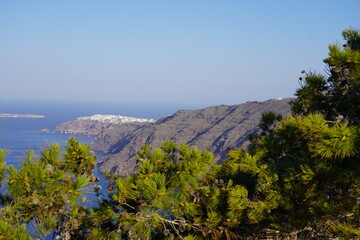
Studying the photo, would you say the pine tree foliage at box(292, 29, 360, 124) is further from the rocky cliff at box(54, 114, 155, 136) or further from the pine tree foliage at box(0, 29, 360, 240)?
the rocky cliff at box(54, 114, 155, 136)

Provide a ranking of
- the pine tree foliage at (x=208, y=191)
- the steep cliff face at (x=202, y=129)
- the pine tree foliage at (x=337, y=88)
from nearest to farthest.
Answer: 1. the pine tree foliage at (x=208, y=191)
2. the pine tree foliage at (x=337, y=88)
3. the steep cliff face at (x=202, y=129)

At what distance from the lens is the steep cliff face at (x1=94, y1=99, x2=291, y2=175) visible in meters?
81.8

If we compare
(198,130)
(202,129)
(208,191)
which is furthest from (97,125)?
(208,191)

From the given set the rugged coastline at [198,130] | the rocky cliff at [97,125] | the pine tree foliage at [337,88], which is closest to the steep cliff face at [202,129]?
the rugged coastline at [198,130]

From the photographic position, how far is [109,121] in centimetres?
15675

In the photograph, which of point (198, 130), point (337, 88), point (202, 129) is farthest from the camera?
point (198, 130)

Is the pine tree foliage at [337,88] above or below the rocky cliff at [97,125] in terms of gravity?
above

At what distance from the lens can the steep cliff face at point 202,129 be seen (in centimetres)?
8175

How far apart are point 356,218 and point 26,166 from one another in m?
3.61

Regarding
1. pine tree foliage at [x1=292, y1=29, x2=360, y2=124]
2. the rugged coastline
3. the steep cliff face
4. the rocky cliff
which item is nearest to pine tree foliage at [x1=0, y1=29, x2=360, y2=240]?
pine tree foliage at [x1=292, y1=29, x2=360, y2=124]

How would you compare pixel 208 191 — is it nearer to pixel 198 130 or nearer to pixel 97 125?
pixel 198 130

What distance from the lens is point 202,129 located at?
311ft

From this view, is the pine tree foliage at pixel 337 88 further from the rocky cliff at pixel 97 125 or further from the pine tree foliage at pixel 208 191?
the rocky cliff at pixel 97 125

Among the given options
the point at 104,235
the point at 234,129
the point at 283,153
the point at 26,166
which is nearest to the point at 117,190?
the point at 104,235
